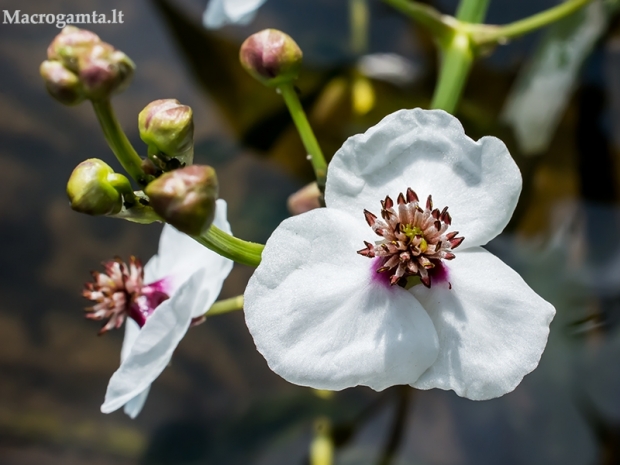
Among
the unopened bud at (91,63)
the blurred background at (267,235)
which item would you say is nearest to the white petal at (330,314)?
the unopened bud at (91,63)

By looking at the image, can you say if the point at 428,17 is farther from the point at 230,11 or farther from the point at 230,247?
the point at 230,247

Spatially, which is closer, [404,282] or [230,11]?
[404,282]

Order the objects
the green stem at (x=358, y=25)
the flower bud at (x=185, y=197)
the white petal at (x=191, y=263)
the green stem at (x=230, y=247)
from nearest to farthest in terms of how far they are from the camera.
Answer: the flower bud at (x=185, y=197)
the green stem at (x=230, y=247)
the white petal at (x=191, y=263)
the green stem at (x=358, y=25)

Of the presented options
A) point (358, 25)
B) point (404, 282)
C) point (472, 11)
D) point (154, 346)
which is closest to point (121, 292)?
point (154, 346)

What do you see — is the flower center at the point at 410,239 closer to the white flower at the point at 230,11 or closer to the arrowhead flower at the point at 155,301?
the arrowhead flower at the point at 155,301

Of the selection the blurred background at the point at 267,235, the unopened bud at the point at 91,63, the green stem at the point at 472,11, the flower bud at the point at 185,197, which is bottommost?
the blurred background at the point at 267,235

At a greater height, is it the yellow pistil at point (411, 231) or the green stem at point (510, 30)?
the green stem at point (510, 30)

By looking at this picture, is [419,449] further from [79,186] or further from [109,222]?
[79,186]

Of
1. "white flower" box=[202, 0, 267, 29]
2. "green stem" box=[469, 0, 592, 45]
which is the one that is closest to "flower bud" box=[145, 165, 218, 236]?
"white flower" box=[202, 0, 267, 29]
